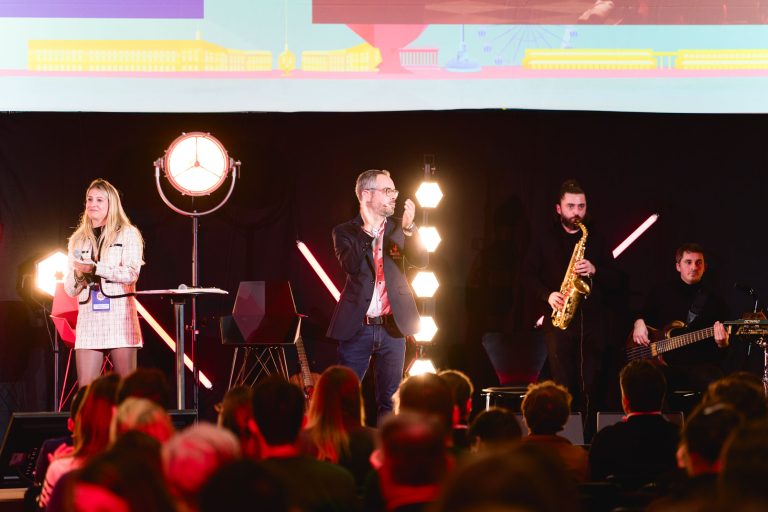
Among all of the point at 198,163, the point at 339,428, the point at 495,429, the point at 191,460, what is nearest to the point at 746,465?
the point at 191,460

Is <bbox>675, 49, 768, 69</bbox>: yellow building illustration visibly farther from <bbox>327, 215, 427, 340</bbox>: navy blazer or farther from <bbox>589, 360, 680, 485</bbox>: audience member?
<bbox>589, 360, 680, 485</bbox>: audience member

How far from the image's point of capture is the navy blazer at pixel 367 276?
6.66 meters

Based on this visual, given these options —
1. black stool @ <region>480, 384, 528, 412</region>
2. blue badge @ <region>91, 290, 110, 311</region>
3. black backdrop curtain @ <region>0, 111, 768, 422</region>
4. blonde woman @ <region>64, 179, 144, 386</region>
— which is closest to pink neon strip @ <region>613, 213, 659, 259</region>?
black backdrop curtain @ <region>0, 111, 768, 422</region>

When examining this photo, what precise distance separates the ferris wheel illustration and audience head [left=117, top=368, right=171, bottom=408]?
4720 millimetres

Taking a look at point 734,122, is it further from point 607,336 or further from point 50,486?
point 50,486

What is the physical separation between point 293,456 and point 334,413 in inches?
30.3

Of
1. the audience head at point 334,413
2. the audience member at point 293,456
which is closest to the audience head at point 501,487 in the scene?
the audience member at point 293,456

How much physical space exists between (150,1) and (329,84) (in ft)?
4.91

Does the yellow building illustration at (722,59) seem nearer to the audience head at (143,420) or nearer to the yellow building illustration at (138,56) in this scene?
the yellow building illustration at (138,56)

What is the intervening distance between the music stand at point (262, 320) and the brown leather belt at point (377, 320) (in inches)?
27.2

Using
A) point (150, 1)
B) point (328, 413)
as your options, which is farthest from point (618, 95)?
point (328, 413)

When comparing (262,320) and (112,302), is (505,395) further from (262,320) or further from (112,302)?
(112,302)

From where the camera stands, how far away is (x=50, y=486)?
3412 mm

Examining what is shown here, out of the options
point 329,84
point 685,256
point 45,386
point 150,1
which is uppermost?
point 150,1
